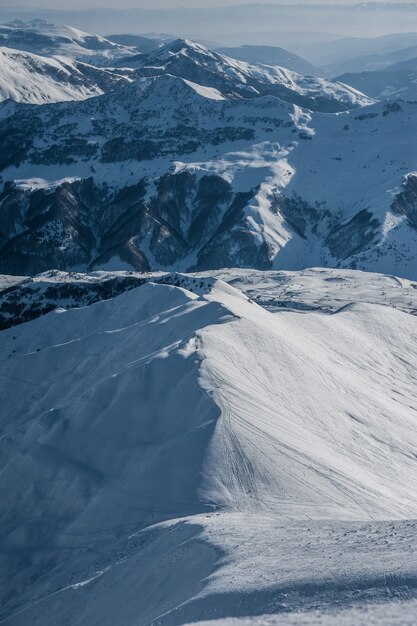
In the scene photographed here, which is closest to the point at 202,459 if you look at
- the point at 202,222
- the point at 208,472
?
the point at 208,472

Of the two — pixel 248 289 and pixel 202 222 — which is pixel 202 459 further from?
pixel 202 222

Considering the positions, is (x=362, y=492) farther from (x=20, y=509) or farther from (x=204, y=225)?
(x=204, y=225)

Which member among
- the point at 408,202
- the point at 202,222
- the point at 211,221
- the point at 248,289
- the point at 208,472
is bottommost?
the point at 202,222

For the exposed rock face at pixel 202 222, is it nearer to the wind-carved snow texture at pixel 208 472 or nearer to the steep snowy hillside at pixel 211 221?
the steep snowy hillside at pixel 211 221

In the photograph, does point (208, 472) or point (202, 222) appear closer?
point (208, 472)

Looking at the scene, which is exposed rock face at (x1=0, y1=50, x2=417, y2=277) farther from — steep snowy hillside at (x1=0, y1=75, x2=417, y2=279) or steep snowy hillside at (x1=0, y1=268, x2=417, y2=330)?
steep snowy hillside at (x1=0, y1=268, x2=417, y2=330)

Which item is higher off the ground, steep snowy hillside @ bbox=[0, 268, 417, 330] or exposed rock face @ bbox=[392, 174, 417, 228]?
exposed rock face @ bbox=[392, 174, 417, 228]

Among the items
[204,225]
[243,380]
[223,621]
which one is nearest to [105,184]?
[204,225]

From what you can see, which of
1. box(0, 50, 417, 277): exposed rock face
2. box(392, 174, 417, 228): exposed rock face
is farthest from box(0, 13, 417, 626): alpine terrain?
box(392, 174, 417, 228): exposed rock face

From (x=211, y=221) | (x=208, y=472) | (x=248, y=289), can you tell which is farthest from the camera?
(x=211, y=221)
